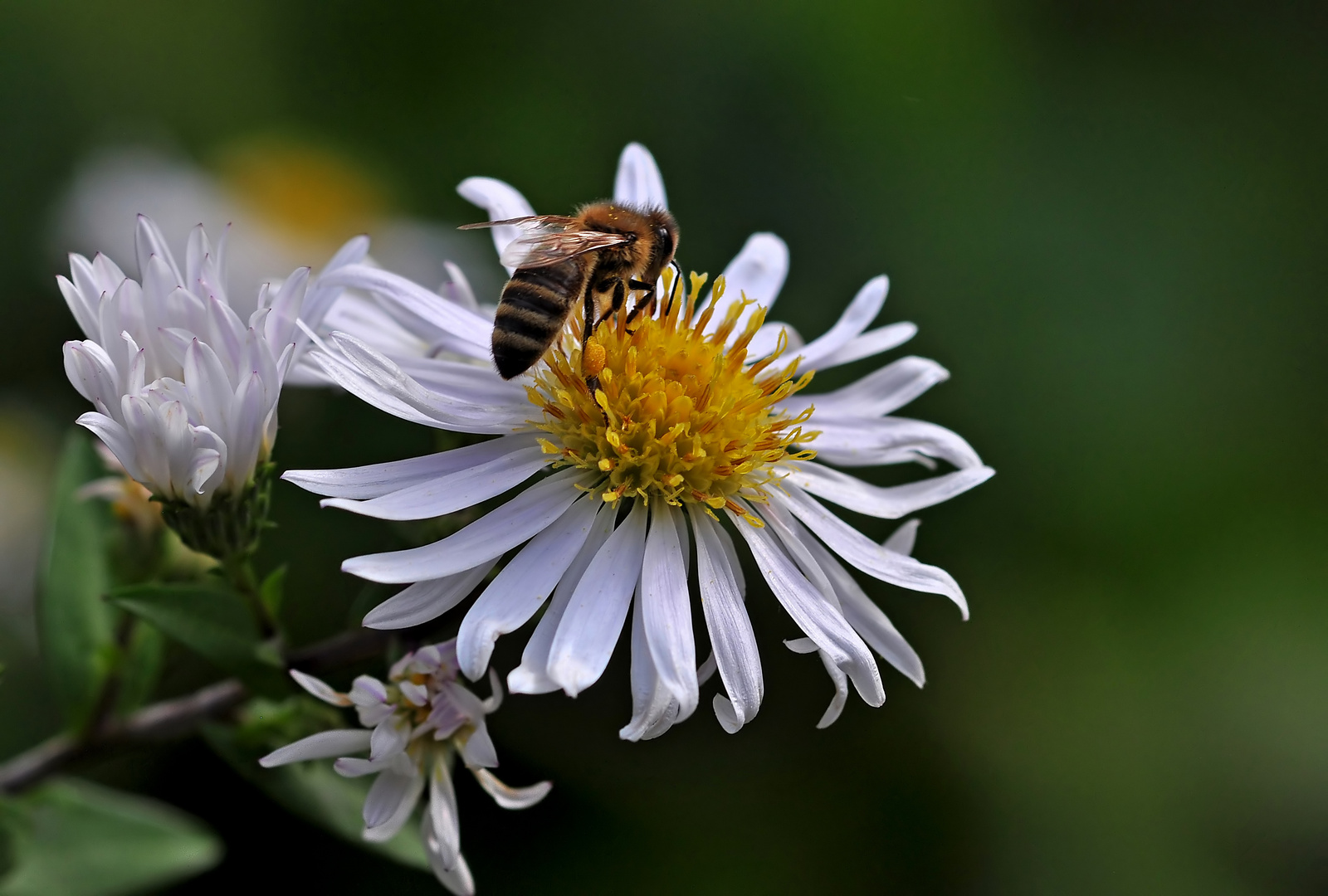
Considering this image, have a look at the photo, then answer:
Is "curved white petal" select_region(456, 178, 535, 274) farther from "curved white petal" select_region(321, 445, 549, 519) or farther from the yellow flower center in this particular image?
"curved white petal" select_region(321, 445, 549, 519)

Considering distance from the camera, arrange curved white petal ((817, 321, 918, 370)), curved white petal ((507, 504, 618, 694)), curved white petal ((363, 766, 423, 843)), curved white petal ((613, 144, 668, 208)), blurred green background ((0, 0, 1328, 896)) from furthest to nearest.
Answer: blurred green background ((0, 0, 1328, 896)), curved white petal ((613, 144, 668, 208)), curved white petal ((817, 321, 918, 370)), curved white petal ((363, 766, 423, 843)), curved white petal ((507, 504, 618, 694))

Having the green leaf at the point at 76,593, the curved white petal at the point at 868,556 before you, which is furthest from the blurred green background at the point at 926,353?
the curved white petal at the point at 868,556

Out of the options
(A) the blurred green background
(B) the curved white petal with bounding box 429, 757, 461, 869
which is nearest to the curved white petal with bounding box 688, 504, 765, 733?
(B) the curved white petal with bounding box 429, 757, 461, 869

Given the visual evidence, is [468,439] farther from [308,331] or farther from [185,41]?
[185,41]

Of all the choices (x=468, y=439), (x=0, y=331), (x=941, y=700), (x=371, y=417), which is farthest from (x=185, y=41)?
(x=941, y=700)

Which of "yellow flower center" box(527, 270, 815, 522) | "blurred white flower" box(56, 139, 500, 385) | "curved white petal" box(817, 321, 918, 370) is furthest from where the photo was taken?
"blurred white flower" box(56, 139, 500, 385)

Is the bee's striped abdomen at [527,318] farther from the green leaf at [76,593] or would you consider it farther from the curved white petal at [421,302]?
the green leaf at [76,593]
